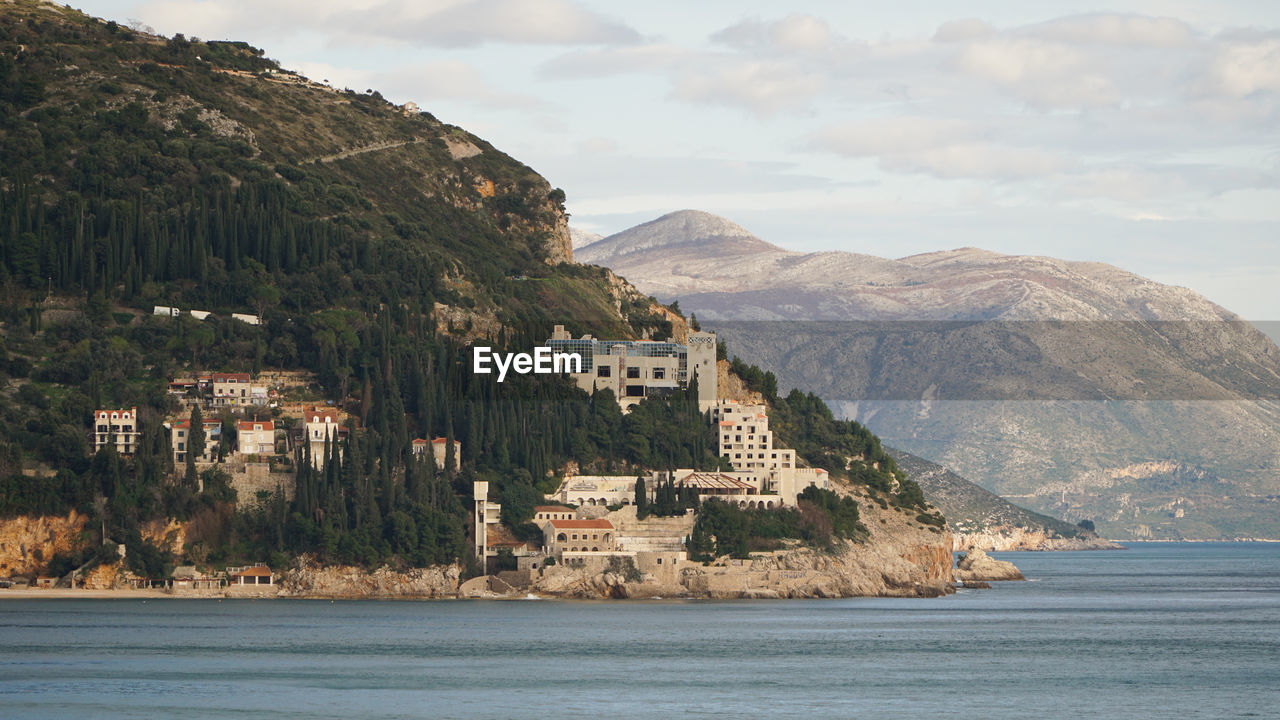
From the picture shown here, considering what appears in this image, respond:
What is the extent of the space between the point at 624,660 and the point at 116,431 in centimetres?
4765

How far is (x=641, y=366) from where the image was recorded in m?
148

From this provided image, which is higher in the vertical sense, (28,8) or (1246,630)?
(28,8)

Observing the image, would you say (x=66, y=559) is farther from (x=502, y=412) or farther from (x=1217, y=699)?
(x=1217, y=699)

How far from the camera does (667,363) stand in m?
148

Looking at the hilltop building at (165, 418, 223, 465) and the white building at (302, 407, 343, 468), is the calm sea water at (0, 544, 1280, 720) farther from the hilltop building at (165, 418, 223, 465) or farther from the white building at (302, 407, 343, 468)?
the hilltop building at (165, 418, 223, 465)

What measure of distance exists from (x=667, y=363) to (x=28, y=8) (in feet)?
244

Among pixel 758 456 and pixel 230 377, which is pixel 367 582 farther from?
pixel 758 456

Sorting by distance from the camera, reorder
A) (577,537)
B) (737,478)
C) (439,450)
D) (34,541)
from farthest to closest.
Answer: (737,478)
(439,450)
(577,537)
(34,541)

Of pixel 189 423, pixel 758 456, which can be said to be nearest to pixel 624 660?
pixel 189 423

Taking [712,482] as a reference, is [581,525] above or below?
below

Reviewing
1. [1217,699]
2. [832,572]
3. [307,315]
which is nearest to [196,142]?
[307,315]

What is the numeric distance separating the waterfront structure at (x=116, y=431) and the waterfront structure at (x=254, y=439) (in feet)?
20.0

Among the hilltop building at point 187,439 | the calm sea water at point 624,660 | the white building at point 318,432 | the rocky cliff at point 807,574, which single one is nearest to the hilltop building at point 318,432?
the white building at point 318,432

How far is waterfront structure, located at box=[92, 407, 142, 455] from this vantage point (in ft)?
399
